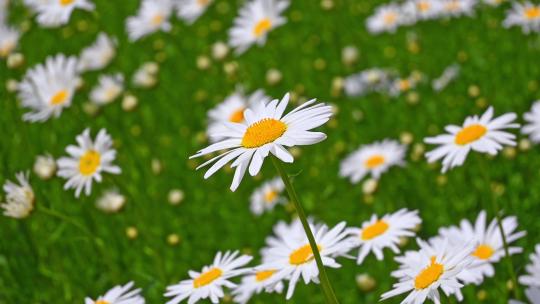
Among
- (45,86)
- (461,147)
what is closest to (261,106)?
(461,147)

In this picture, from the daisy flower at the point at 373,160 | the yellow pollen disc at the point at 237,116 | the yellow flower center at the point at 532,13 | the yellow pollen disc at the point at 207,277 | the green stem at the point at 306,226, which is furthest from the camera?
the yellow pollen disc at the point at 237,116

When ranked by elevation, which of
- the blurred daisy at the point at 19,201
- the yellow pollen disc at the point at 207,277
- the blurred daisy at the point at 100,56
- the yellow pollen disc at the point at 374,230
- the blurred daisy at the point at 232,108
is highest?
the blurred daisy at the point at 100,56

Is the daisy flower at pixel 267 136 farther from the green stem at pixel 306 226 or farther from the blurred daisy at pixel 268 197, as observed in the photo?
the blurred daisy at pixel 268 197

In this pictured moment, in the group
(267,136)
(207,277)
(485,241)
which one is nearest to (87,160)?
(207,277)

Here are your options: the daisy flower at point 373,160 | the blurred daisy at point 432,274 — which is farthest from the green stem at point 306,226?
the daisy flower at point 373,160

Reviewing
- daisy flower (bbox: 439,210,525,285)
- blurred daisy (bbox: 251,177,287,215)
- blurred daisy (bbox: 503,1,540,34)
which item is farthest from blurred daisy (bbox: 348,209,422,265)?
blurred daisy (bbox: 503,1,540,34)

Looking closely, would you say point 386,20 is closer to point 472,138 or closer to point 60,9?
point 60,9
